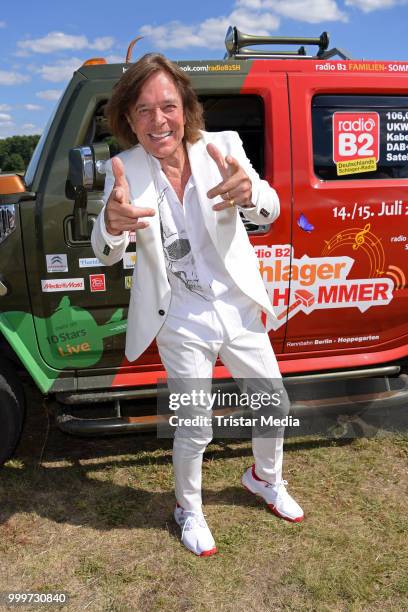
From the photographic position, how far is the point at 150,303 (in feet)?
7.26

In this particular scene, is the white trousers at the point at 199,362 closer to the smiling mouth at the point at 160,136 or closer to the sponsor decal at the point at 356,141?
the smiling mouth at the point at 160,136

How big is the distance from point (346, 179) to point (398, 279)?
24.4 inches

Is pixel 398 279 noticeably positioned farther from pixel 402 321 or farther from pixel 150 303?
pixel 150 303

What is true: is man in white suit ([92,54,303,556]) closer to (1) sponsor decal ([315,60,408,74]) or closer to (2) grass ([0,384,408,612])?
(2) grass ([0,384,408,612])

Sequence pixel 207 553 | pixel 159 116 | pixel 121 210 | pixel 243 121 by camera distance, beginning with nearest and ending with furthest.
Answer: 1. pixel 121 210
2. pixel 159 116
3. pixel 207 553
4. pixel 243 121

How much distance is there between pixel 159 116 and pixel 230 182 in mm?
403

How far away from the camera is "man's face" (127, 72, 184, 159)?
6.73 ft

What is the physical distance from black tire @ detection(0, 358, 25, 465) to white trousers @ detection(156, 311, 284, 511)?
0.90m

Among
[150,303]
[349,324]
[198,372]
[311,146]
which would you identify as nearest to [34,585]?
[198,372]

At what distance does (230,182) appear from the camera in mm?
1903

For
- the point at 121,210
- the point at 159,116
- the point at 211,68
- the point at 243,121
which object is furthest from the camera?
the point at 243,121

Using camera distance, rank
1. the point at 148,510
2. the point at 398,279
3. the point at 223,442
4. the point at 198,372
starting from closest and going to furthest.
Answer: the point at 198,372, the point at 148,510, the point at 398,279, the point at 223,442

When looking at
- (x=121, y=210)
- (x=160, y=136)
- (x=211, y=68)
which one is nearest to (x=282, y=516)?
(x=121, y=210)

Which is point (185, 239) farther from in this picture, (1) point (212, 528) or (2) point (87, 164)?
(1) point (212, 528)
